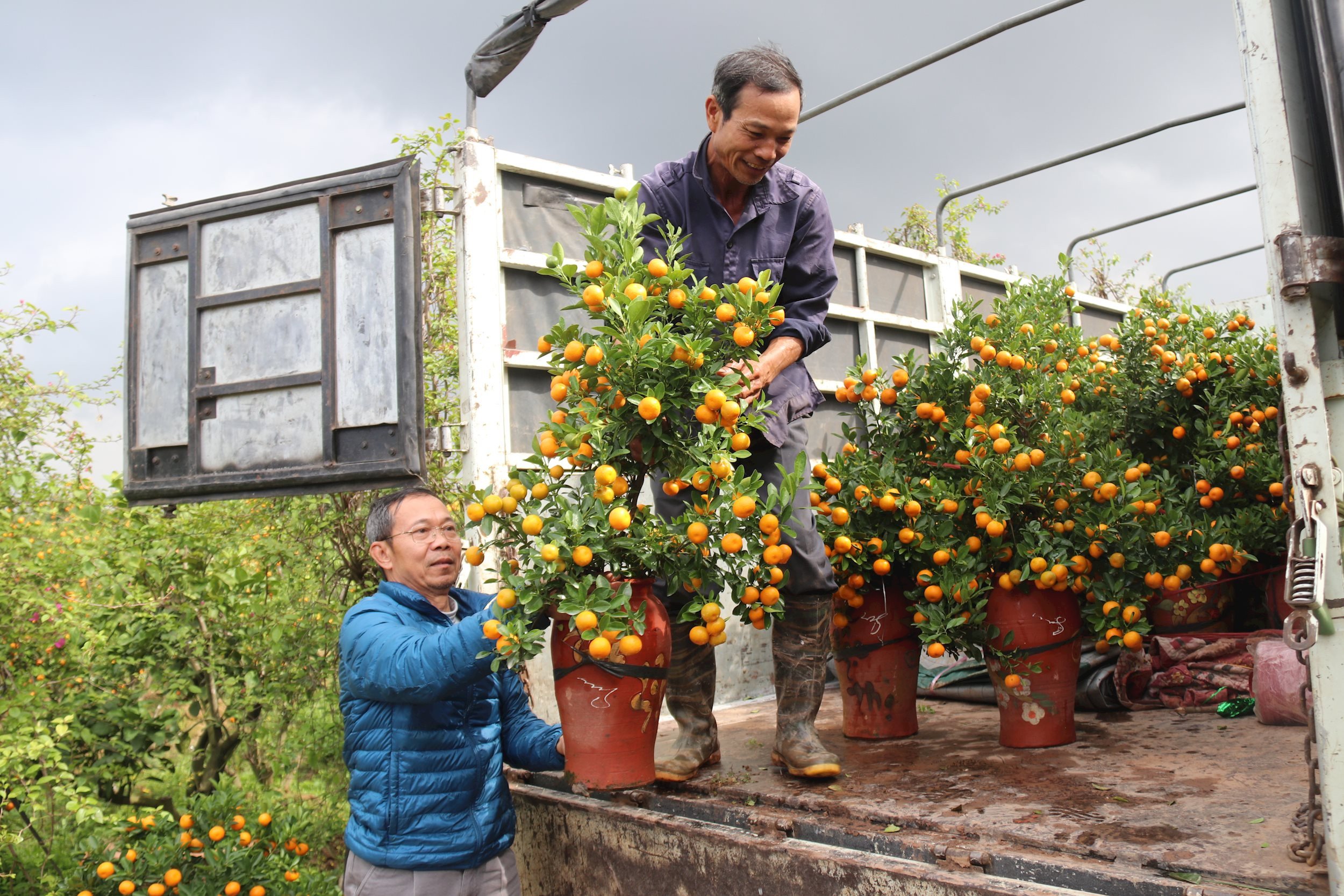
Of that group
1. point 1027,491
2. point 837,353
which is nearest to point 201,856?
point 1027,491

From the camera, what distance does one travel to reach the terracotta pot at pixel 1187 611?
3.46 metres

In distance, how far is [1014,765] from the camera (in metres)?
2.46

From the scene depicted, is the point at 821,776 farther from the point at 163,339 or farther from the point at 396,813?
the point at 163,339

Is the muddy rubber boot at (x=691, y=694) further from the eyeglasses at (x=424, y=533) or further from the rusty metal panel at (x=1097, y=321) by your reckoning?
the rusty metal panel at (x=1097, y=321)

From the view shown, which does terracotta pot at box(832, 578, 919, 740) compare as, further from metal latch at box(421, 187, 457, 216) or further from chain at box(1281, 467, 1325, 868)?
metal latch at box(421, 187, 457, 216)

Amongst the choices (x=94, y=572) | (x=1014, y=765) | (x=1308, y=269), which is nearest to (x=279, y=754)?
(x=94, y=572)

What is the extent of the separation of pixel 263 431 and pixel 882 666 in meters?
2.42

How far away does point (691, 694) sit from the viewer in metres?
2.62

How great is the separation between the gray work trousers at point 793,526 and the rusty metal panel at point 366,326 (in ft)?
4.31

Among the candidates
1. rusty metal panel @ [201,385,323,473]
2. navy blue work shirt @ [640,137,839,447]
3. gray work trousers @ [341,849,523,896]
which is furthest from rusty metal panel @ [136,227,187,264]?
gray work trousers @ [341,849,523,896]

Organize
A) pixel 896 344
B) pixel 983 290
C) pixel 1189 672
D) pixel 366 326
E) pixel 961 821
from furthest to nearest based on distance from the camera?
pixel 983 290
pixel 896 344
pixel 366 326
pixel 1189 672
pixel 961 821

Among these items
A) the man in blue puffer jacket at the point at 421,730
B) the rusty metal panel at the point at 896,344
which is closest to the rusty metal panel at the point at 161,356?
the man in blue puffer jacket at the point at 421,730

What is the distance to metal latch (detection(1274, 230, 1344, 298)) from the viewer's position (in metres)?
1.44

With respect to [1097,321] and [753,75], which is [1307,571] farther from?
[1097,321]
